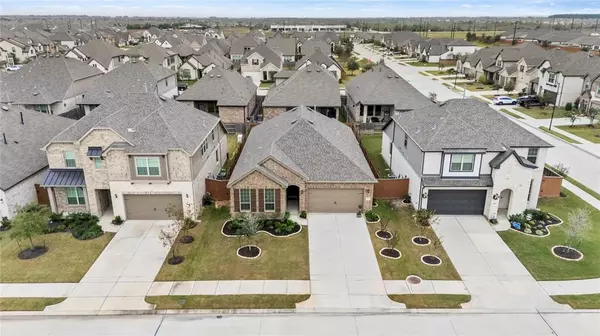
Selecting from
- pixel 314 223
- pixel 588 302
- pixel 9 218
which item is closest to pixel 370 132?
pixel 314 223

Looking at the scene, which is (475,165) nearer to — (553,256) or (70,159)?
(553,256)

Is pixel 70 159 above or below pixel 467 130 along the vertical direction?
below

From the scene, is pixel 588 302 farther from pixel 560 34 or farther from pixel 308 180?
pixel 560 34

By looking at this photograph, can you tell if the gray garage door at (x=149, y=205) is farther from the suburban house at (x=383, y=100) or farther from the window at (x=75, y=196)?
the suburban house at (x=383, y=100)

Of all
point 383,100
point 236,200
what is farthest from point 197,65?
point 236,200

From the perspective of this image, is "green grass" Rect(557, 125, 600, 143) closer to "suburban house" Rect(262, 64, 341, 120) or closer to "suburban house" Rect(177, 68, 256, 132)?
"suburban house" Rect(262, 64, 341, 120)

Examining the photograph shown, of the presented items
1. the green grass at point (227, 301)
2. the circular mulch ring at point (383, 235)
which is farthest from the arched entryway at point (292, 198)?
the green grass at point (227, 301)

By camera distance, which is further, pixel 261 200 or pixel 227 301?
pixel 261 200
